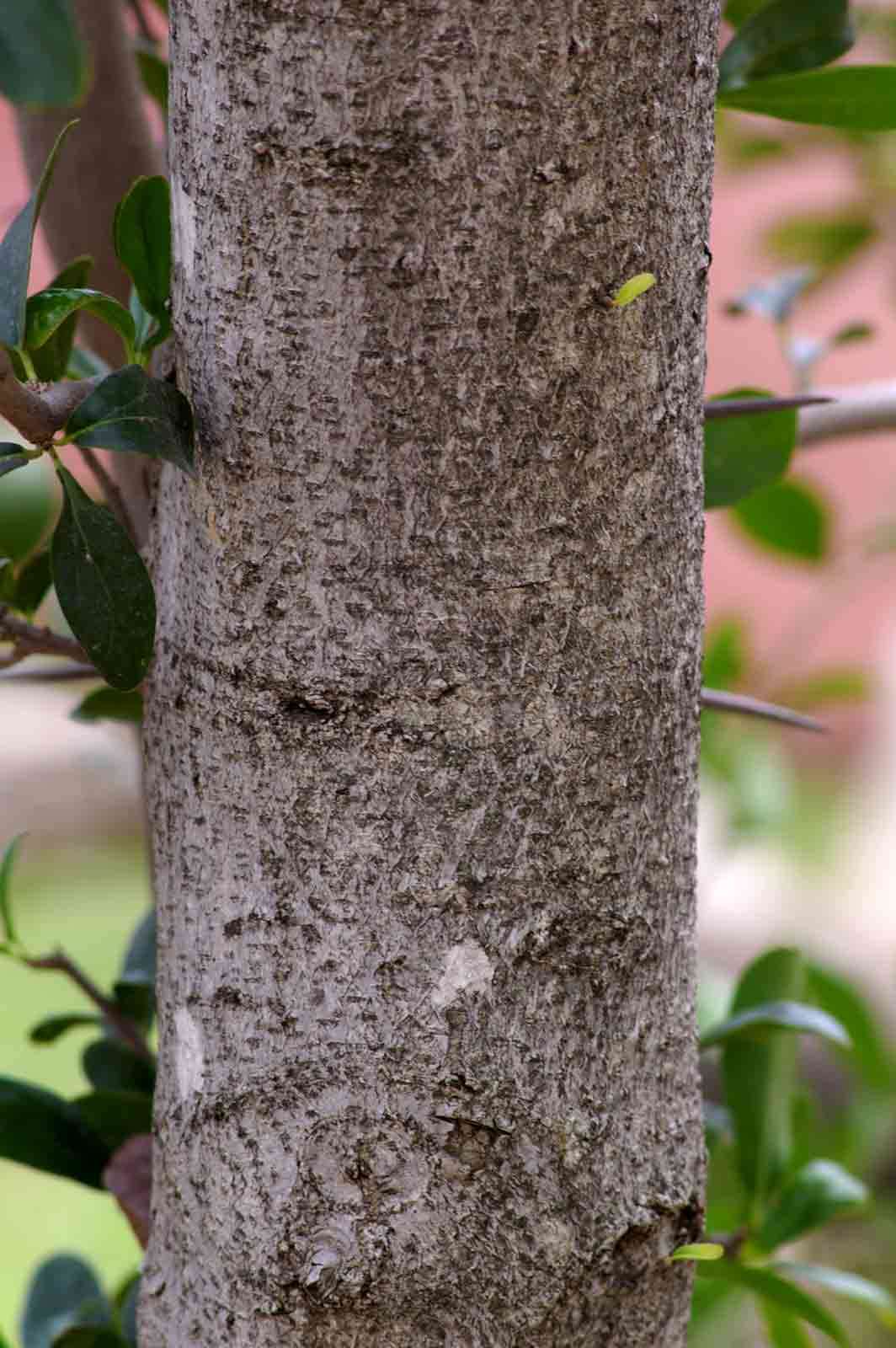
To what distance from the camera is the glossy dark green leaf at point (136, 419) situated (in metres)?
0.29

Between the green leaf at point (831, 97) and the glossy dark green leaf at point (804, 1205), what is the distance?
0.40 m

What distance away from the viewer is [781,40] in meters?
0.46

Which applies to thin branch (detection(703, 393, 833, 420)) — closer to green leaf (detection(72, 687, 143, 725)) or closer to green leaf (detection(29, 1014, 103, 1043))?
green leaf (detection(72, 687, 143, 725))

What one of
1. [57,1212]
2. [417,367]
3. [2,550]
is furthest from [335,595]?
[57,1212]

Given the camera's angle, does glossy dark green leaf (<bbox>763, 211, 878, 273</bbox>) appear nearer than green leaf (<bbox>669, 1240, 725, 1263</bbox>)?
No

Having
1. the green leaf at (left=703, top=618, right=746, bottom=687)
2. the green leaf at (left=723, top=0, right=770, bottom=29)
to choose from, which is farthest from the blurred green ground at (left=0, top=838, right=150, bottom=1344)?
the green leaf at (left=723, top=0, right=770, bottom=29)

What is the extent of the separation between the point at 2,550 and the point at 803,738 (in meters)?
3.49

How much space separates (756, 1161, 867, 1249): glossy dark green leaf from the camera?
53cm

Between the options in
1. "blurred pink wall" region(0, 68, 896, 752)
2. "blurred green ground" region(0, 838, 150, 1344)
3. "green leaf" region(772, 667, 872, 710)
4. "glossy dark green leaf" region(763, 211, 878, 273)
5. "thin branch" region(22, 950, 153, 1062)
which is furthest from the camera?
"blurred pink wall" region(0, 68, 896, 752)

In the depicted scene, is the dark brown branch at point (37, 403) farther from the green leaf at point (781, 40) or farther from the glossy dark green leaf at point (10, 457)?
the green leaf at point (781, 40)

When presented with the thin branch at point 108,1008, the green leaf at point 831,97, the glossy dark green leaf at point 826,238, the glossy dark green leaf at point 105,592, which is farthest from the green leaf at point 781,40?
the glossy dark green leaf at point 826,238

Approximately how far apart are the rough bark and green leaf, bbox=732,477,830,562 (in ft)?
1.26

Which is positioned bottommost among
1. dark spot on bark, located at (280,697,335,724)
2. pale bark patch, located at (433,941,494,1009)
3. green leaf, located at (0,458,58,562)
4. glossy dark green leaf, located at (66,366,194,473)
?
pale bark patch, located at (433,941,494,1009)

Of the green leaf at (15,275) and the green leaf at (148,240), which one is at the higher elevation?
the green leaf at (148,240)
